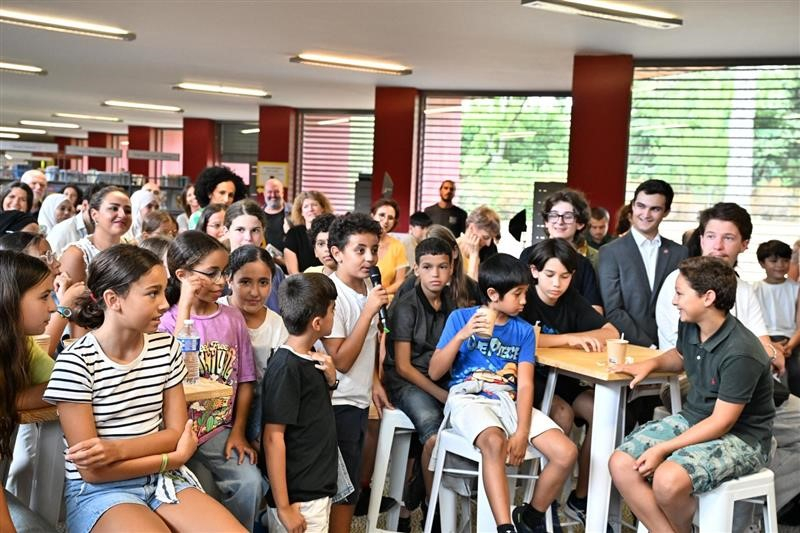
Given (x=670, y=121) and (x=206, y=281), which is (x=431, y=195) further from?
(x=206, y=281)

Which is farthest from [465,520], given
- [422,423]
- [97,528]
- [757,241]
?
[757,241]

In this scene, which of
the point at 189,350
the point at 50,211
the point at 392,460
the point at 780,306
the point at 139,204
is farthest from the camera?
the point at 50,211

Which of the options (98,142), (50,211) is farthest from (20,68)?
(98,142)

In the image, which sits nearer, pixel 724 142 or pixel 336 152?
pixel 724 142

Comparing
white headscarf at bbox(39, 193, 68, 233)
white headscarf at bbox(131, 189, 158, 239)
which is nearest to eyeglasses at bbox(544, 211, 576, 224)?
white headscarf at bbox(131, 189, 158, 239)

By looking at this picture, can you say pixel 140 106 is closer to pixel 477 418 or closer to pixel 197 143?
pixel 197 143

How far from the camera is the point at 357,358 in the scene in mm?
3484

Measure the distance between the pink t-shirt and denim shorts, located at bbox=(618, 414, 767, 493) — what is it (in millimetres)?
1467

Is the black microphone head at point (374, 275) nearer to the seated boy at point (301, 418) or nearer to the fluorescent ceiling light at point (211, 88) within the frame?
the seated boy at point (301, 418)

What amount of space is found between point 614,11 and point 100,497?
536 cm

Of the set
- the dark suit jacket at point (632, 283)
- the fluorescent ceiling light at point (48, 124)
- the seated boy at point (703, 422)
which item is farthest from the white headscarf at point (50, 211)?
the fluorescent ceiling light at point (48, 124)

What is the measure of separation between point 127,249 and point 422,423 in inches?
59.8

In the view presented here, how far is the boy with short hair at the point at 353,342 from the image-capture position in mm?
3373

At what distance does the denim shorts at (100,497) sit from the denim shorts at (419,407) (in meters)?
1.26
